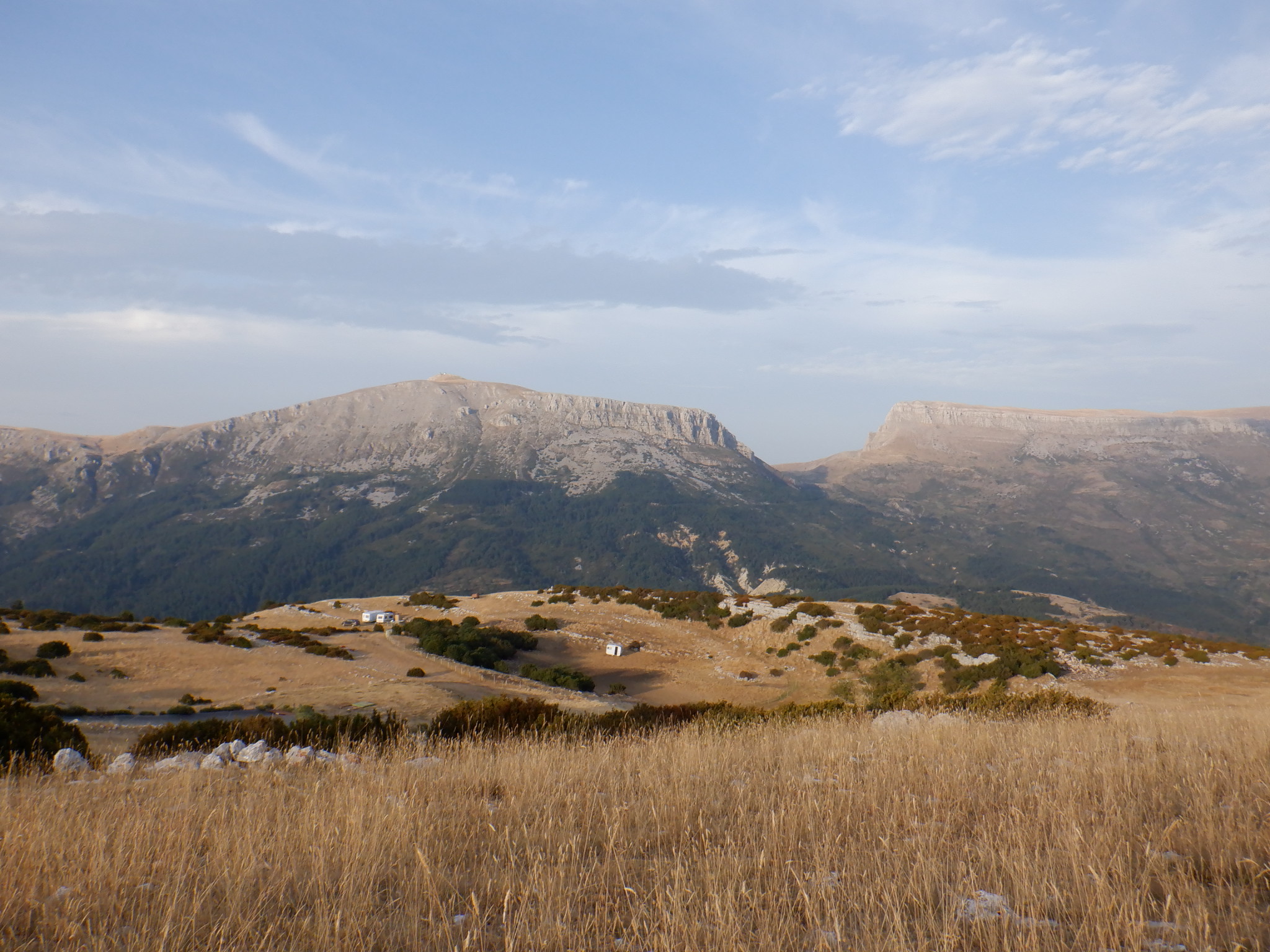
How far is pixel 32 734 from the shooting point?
9.74 metres

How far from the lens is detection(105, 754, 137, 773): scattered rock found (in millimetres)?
8148

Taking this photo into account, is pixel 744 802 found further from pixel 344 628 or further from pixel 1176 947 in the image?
pixel 344 628

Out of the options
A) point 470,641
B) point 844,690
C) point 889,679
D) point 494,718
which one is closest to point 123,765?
point 494,718

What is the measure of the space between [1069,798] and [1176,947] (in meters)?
2.44

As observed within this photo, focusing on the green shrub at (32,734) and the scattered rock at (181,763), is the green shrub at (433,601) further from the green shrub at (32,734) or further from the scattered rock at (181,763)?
the scattered rock at (181,763)

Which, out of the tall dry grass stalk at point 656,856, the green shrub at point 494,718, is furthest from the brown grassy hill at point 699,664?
the tall dry grass stalk at point 656,856

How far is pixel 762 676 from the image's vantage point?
33.3 m

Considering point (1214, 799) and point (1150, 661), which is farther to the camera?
point (1150, 661)

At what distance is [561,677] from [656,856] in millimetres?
28013

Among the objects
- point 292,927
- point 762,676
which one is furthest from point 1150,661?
point 292,927

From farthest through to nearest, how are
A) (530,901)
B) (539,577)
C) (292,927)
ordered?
(539,577)
(530,901)
(292,927)

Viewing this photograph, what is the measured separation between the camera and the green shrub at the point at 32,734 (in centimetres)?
902

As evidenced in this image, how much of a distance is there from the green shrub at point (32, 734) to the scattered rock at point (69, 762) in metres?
0.24

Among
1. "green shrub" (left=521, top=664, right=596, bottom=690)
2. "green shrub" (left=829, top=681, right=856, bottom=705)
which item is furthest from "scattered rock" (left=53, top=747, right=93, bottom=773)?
"green shrub" (left=829, top=681, right=856, bottom=705)
